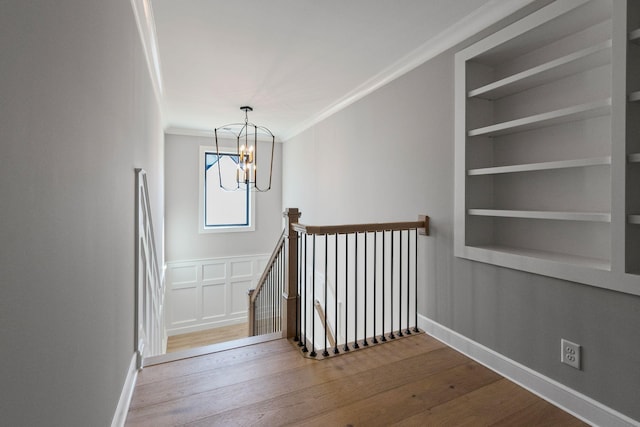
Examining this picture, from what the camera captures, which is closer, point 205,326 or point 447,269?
point 447,269

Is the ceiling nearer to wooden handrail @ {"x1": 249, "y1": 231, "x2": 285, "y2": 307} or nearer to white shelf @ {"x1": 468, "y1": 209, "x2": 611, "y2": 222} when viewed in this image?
white shelf @ {"x1": 468, "y1": 209, "x2": 611, "y2": 222}

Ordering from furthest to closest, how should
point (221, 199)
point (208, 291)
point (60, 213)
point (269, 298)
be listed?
point (221, 199), point (208, 291), point (269, 298), point (60, 213)

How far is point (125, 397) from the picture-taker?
1.66 m

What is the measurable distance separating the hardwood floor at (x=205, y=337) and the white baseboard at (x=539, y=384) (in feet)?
13.4

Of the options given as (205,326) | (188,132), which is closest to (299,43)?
(188,132)

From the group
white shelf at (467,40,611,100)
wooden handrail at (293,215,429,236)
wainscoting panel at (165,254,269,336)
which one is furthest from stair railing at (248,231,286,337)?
white shelf at (467,40,611,100)

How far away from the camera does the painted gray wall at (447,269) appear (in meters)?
1.58

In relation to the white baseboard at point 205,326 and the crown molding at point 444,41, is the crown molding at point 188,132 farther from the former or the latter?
the white baseboard at point 205,326

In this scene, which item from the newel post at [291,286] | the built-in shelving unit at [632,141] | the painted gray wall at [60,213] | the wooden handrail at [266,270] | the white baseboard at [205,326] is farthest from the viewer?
the white baseboard at [205,326]

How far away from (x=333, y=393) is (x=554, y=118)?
1991 mm

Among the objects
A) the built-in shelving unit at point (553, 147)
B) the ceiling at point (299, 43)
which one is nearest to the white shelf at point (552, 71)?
the built-in shelving unit at point (553, 147)

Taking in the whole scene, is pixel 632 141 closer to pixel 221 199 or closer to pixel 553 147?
pixel 553 147

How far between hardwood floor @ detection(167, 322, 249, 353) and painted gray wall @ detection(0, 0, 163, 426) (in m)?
3.97

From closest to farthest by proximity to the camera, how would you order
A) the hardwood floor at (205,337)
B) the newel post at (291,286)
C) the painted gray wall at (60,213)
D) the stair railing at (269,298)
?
1. the painted gray wall at (60,213)
2. the newel post at (291,286)
3. the stair railing at (269,298)
4. the hardwood floor at (205,337)
